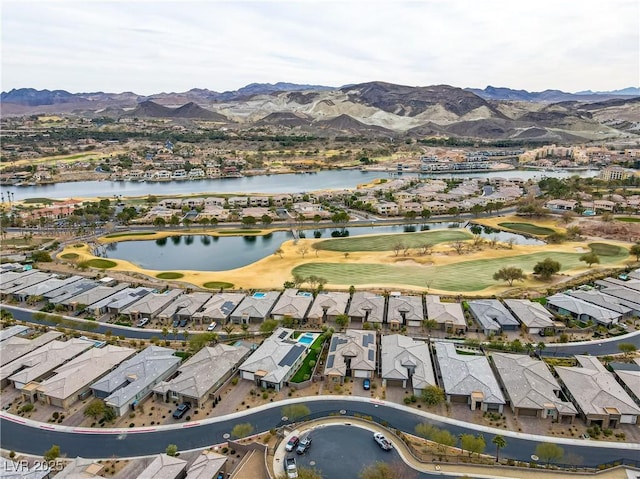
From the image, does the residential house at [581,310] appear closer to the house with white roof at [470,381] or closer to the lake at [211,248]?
the house with white roof at [470,381]

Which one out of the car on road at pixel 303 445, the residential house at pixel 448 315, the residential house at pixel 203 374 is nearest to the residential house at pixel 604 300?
the residential house at pixel 448 315

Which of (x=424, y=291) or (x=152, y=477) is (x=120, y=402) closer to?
(x=152, y=477)

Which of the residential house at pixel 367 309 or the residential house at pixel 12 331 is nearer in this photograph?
the residential house at pixel 12 331

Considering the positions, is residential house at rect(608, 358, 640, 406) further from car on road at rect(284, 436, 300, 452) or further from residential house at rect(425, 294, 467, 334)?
car on road at rect(284, 436, 300, 452)

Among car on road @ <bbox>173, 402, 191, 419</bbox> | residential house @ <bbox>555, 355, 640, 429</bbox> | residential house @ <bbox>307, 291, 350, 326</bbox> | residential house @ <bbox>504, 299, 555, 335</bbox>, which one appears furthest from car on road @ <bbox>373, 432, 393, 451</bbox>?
residential house @ <bbox>504, 299, 555, 335</bbox>

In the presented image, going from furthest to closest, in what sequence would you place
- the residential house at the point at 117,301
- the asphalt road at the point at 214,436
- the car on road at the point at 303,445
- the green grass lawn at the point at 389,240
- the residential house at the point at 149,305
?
the green grass lawn at the point at 389,240, the residential house at the point at 117,301, the residential house at the point at 149,305, the asphalt road at the point at 214,436, the car on road at the point at 303,445

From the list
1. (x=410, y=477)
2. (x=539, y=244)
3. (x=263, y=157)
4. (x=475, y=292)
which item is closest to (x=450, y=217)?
(x=539, y=244)
